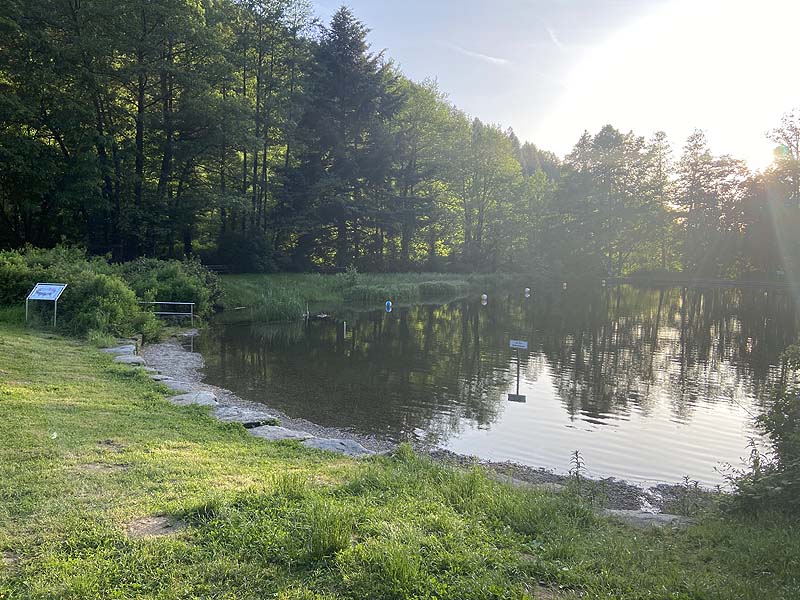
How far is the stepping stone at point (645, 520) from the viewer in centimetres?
544

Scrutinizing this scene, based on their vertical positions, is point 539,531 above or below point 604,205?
below

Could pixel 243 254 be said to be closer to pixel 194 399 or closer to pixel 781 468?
pixel 194 399

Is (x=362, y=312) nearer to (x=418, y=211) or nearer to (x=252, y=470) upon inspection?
(x=418, y=211)

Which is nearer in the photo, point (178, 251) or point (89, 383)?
point (89, 383)

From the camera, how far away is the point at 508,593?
11.5 feet

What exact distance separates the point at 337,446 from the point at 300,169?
35.9 meters

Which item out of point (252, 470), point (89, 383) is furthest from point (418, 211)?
point (252, 470)

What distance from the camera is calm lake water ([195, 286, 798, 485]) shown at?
1038cm

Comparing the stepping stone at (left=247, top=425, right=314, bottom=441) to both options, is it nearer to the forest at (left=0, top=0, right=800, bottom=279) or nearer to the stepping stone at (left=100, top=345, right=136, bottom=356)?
the stepping stone at (left=100, top=345, right=136, bottom=356)

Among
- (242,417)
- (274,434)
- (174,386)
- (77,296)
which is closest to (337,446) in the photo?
(274,434)

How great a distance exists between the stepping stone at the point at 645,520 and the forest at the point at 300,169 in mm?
29231

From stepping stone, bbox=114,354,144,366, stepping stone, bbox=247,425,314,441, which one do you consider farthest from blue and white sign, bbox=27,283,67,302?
stepping stone, bbox=247,425,314,441

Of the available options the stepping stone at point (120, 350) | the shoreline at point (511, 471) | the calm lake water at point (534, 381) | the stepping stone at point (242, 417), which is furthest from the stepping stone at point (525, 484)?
the stepping stone at point (120, 350)

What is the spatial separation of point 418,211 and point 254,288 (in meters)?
18.2
